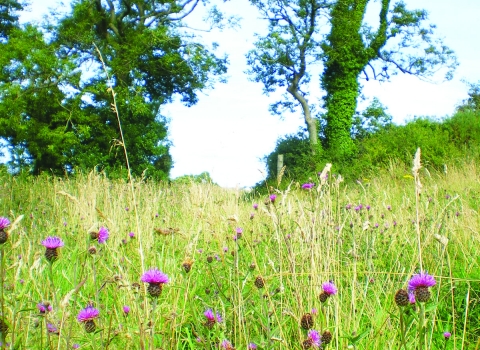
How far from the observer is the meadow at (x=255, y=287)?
154cm

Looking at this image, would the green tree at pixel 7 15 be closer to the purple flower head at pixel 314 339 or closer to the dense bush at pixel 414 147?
the dense bush at pixel 414 147

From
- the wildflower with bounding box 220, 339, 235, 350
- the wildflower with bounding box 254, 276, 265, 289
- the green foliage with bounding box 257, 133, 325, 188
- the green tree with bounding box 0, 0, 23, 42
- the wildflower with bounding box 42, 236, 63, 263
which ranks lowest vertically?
the wildflower with bounding box 220, 339, 235, 350

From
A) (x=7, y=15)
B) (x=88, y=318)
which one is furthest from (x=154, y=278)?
(x=7, y=15)

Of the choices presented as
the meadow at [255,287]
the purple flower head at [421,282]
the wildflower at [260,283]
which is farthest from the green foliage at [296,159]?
the purple flower head at [421,282]

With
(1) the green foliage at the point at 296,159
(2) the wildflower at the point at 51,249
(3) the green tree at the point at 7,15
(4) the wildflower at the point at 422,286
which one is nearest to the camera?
(4) the wildflower at the point at 422,286

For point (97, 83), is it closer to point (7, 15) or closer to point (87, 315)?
point (7, 15)

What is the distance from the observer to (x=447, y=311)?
3.17m

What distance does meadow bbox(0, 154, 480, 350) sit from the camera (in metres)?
1.54

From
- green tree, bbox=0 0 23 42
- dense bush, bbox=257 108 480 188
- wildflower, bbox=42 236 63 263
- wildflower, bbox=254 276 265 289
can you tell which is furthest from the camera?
green tree, bbox=0 0 23 42

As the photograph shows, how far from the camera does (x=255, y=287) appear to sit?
7.89ft

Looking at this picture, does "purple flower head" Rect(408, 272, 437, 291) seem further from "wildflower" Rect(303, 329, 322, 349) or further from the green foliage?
the green foliage

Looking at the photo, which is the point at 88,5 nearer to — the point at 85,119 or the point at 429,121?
the point at 85,119

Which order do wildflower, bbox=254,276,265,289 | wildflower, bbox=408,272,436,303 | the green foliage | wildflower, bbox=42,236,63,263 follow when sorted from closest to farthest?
wildflower, bbox=408,272,436,303
wildflower, bbox=42,236,63,263
wildflower, bbox=254,276,265,289
the green foliage

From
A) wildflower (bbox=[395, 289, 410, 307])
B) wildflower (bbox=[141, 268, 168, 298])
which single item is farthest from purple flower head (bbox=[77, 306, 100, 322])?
wildflower (bbox=[395, 289, 410, 307])
